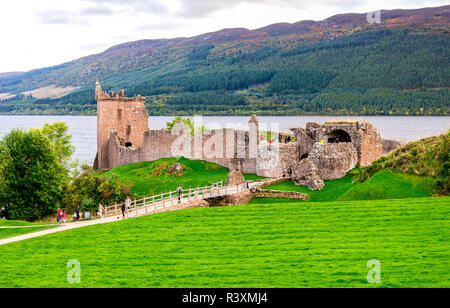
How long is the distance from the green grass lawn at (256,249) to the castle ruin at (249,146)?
14.3m

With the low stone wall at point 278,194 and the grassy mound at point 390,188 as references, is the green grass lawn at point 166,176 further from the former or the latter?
the grassy mound at point 390,188

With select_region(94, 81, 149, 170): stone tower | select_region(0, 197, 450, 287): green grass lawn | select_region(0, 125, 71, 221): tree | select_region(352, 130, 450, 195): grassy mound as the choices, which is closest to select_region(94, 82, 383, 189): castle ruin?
select_region(94, 81, 149, 170): stone tower

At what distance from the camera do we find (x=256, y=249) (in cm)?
2014

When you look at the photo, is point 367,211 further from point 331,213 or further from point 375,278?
point 375,278

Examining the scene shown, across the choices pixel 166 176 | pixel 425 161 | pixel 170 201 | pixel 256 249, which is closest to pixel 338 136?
pixel 425 161

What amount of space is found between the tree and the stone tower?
16.8 meters

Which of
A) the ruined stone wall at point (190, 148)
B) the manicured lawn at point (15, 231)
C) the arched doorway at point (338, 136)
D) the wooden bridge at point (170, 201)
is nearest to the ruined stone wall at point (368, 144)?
the arched doorway at point (338, 136)

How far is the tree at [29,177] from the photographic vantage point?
4122 centimetres

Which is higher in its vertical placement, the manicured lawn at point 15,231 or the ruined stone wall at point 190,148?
the ruined stone wall at point 190,148

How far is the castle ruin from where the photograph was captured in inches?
1651

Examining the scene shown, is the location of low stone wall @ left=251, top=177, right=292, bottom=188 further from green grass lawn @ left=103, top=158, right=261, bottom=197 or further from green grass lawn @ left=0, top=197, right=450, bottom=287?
green grass lawn @ left=0, top=197, right=450, bottom=287

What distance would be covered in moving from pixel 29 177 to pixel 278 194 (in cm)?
1917
